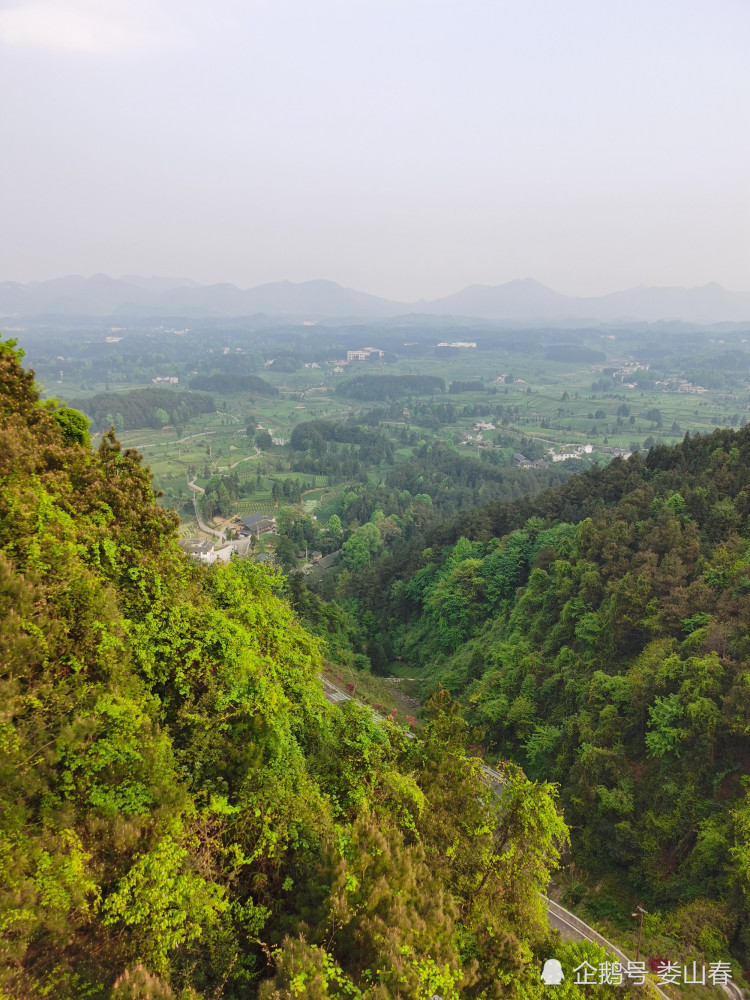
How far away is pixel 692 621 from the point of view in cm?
1800

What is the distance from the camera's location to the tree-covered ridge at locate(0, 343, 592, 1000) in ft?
18.1

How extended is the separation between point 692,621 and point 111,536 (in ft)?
59.0

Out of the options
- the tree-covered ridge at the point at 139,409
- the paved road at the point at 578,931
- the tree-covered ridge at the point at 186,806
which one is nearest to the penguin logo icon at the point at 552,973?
the tree-covered ridge at the point at 186,806

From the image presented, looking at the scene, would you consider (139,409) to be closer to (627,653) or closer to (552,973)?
(627,653)

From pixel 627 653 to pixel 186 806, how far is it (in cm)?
1816

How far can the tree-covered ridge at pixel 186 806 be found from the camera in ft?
18.1

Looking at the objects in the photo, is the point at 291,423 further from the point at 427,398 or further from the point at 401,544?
the point at 401,544

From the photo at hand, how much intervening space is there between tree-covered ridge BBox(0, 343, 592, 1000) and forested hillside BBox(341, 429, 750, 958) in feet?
18.9

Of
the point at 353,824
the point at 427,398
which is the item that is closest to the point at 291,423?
the point at 427,398

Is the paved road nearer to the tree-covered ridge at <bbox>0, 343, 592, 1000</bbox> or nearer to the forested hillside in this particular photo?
the forested hillside

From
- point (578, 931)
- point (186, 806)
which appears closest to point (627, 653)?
point (578, 931)

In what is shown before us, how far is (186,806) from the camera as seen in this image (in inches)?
257

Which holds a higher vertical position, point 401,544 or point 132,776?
point 132,776

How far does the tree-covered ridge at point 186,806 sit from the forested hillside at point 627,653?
18.9ft
